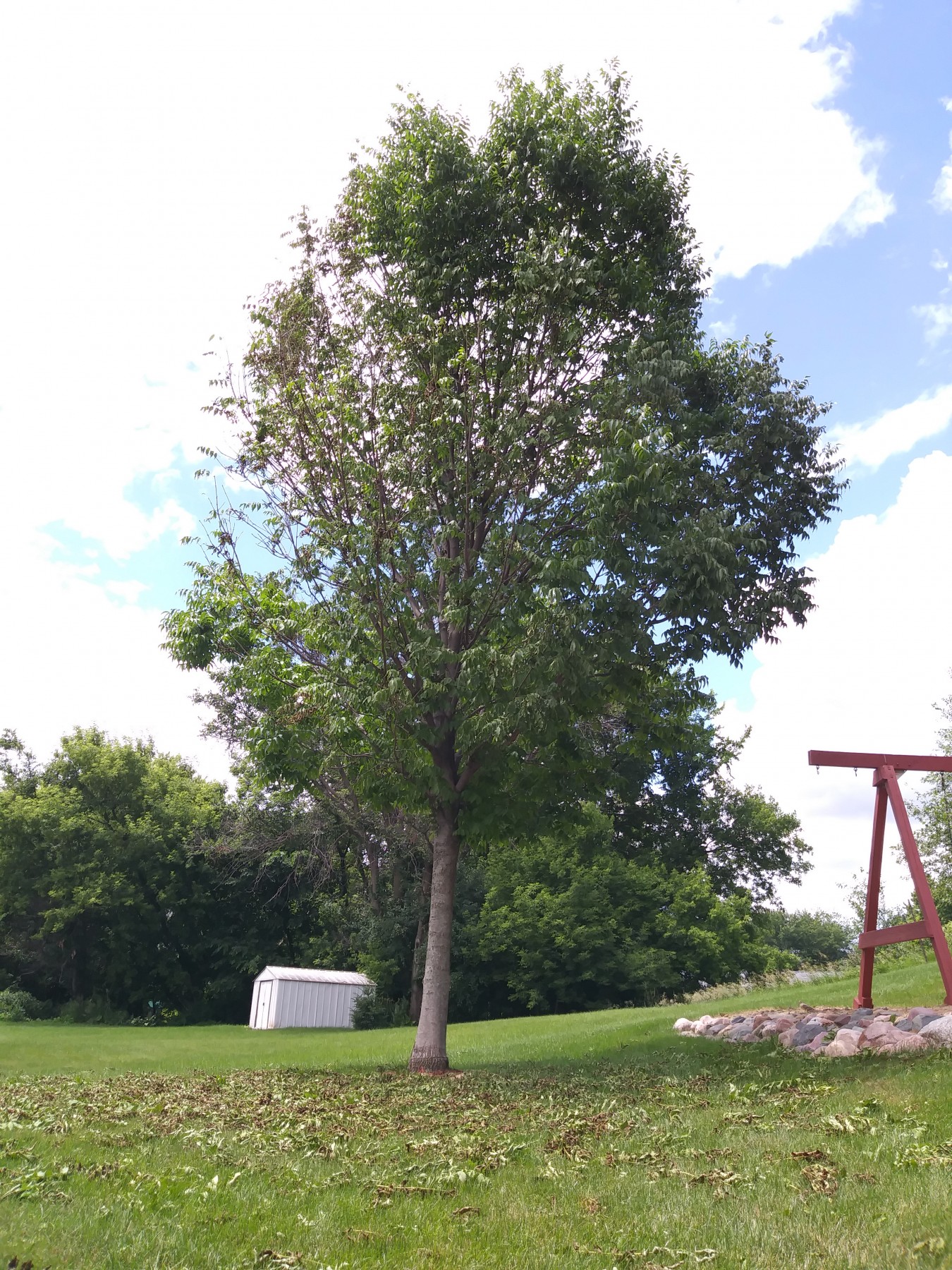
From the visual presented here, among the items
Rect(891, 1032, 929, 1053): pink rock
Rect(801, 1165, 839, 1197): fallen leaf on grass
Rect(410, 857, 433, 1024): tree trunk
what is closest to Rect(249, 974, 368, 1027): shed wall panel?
Rect(410, 857, 433, 1024): tree trunk

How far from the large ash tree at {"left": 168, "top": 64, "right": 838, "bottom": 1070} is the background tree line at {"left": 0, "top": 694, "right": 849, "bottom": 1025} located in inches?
645

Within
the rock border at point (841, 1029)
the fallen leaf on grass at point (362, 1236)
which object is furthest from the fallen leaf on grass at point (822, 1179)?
the rock border at point (841, 1029)

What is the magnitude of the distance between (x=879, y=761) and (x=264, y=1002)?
1005 inches

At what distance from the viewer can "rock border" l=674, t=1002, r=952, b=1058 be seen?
11.3 metres

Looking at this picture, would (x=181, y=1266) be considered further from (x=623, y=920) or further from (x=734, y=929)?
(x=734, y=929)

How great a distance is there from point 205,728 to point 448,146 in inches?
964

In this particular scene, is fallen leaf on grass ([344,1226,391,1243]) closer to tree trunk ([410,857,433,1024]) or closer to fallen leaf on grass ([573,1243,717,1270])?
fallen leaf on grass ([573,1243,717,1270])

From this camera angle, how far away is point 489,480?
13.9m

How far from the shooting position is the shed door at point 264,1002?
31500 mm

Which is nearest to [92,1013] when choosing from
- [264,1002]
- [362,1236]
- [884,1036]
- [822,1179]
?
[264,1002]

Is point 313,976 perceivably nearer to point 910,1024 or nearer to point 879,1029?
point 879,1029

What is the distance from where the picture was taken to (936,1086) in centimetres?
846

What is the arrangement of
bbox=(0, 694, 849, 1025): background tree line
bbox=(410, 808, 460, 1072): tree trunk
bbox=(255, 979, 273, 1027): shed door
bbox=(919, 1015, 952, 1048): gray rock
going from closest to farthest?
bbox=(919, 1015, 952, 1048): gray rock, bbox=(410, 808, 460, 1072): tree trunk, bbox=(255, 979, 273, 1027): shed door, bbox=(0, 694, 849, 1025): background tree line

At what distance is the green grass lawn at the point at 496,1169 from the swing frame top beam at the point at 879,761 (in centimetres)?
417
